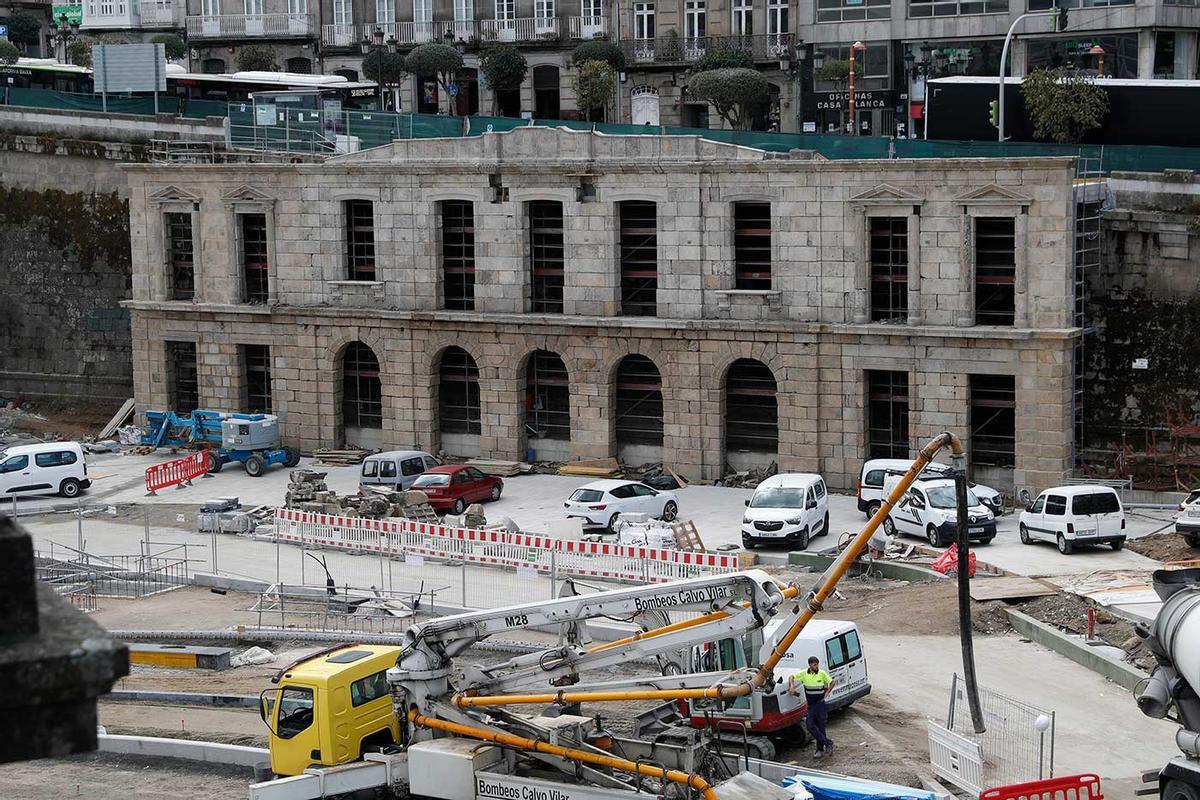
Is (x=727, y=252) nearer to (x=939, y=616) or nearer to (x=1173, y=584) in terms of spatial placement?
(x=939, y=616)

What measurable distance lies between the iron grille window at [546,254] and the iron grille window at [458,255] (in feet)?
6.97

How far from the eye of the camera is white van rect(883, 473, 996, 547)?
43.8m

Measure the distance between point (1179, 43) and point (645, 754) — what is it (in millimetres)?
50738

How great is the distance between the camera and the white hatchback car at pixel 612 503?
47.4m

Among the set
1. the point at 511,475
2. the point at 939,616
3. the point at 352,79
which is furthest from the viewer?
the point at 352,79

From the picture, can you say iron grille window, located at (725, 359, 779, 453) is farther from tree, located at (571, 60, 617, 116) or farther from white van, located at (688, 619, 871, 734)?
tree, located at (571, 60, 617, 116)

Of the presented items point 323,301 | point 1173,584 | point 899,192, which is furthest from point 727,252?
point 1173,584

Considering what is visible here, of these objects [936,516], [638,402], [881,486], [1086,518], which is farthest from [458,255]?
[1086,518]

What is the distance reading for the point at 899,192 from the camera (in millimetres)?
50562

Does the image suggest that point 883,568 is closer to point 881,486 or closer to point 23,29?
point 881,486

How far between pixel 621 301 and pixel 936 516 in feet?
50.0

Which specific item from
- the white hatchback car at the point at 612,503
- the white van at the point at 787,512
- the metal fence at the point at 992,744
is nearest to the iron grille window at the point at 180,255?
the white hatchback car at the point at 612,503

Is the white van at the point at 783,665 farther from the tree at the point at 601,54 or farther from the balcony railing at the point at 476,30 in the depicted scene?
the balcony railing at the point at 476,30

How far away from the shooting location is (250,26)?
8650 centimetres
